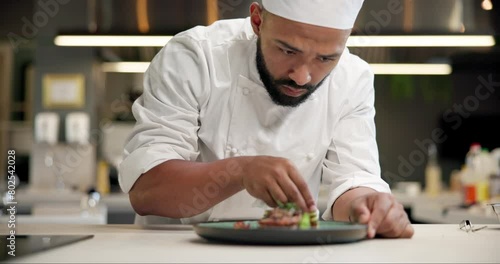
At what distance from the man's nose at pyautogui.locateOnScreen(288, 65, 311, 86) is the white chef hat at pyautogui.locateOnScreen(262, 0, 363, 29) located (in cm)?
11

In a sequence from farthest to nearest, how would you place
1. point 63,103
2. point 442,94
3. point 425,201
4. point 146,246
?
point 442,94 → point 63,103 → point 425,201 → point 146,246

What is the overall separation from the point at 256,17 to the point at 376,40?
2.72 meters

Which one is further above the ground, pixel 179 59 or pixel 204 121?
pixel 179 59

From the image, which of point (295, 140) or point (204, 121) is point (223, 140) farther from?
point (295, 140)

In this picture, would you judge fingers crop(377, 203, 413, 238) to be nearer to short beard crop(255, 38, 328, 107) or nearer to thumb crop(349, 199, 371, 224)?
thumb crop(349, 199, 371, 224)

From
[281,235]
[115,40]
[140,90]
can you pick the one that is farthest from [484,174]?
[140,90]

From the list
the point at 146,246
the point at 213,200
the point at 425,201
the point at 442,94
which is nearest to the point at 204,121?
the point at 213,200

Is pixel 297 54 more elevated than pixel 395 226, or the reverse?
pixel 297 54

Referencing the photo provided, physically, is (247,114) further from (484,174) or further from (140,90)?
(140,90)

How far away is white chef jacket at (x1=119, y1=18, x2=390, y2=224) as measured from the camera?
1906 millimetres

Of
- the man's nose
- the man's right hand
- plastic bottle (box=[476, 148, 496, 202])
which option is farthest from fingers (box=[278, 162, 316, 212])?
plastic bottle (box=[476, 148, 496, 202])

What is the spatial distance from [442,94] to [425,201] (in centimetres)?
207

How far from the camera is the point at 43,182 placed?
6379 mm

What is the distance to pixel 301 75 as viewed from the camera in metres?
1.73
